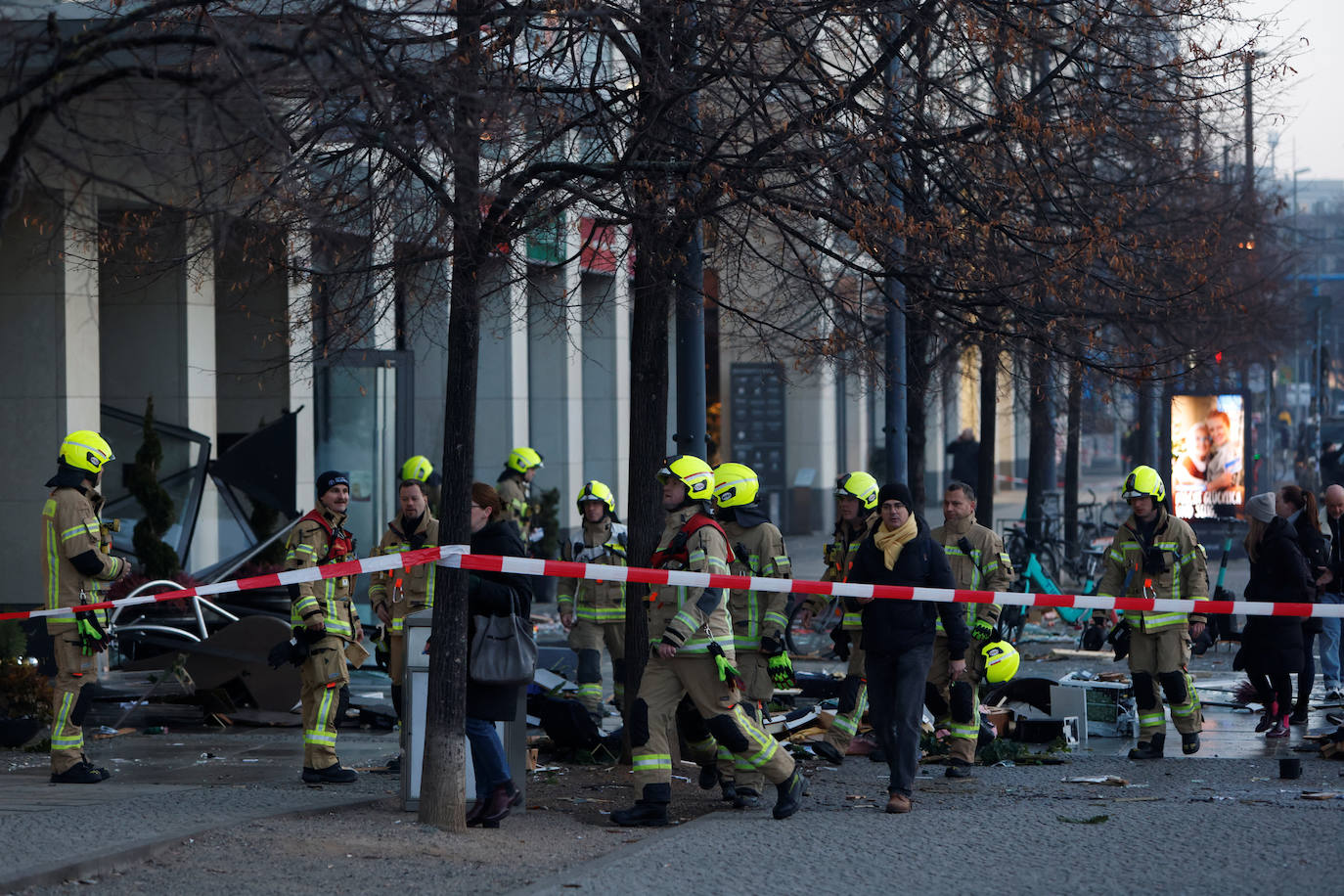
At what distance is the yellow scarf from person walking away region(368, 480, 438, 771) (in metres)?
2.82

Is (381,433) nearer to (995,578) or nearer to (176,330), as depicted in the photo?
(176,330)

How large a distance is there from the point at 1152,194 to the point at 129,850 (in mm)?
10829

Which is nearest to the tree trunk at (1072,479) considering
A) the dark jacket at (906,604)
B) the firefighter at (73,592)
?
the dark jacket at (906,604)

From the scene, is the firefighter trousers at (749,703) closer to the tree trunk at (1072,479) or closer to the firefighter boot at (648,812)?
the firefighter boot at (648,812)

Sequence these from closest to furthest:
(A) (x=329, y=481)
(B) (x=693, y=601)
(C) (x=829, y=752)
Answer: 1. (B) (x=693, y=601)
2. (A) (x=329, y=481)
3. (C) (x=829, y=752)

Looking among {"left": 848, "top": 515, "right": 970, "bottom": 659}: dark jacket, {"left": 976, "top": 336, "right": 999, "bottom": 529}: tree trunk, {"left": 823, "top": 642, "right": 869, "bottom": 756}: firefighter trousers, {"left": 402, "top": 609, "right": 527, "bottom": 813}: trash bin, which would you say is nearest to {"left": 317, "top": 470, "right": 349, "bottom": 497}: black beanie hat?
{"left": 402, "top": 609, "right": 527, "bottom": 813}: trash bin

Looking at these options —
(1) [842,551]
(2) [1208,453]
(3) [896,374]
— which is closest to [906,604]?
(1) [842,551]

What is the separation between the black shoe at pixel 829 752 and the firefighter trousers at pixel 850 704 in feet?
0.23

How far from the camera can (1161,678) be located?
1059 cm

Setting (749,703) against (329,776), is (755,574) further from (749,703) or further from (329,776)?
(329,776)

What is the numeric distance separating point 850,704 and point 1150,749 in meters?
1.88

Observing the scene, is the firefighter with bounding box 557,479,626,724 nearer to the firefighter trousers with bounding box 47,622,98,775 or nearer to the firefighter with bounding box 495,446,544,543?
the firefighter with bounding box 495,446,544,543

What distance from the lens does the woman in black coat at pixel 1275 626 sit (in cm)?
1134

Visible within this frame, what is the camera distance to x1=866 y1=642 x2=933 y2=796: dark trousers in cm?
844
